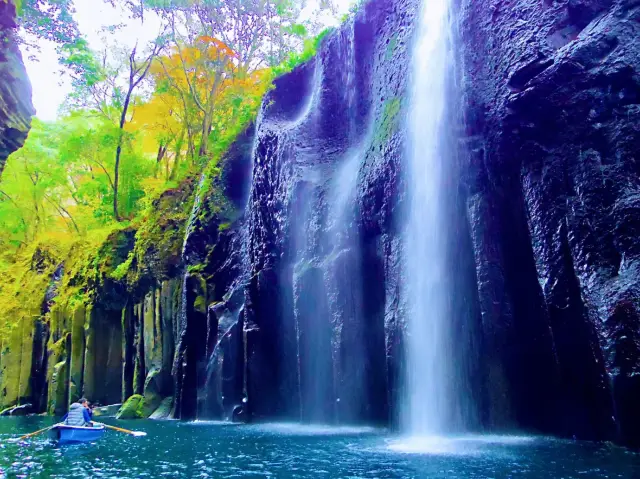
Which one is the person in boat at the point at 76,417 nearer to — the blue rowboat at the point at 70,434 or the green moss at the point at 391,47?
the blue rowboat at the point at 70,434

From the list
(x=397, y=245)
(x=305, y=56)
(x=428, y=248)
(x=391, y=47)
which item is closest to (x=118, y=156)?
(x=305, y=56)

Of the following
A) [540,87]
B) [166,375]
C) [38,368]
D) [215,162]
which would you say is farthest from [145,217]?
[540,87]

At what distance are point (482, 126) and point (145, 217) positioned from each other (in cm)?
1888

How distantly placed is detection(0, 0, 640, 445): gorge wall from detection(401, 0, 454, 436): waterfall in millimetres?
327

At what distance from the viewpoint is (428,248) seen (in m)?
12.5

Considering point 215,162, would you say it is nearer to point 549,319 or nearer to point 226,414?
point 226,414

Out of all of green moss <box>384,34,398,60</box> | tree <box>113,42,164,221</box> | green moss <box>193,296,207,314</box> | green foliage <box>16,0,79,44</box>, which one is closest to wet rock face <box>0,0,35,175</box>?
green foliage <box>16,0,79,44</box>

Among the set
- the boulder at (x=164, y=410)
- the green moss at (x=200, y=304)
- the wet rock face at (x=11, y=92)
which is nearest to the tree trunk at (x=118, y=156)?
the green moss at (x=200, y=304)

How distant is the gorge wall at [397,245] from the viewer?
9.62 metres

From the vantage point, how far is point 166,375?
22.2 metres

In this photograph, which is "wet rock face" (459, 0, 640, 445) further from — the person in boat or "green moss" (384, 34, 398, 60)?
the person in boat

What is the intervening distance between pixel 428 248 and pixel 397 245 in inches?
36.6

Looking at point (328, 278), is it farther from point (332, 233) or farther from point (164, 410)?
point (164, 410)

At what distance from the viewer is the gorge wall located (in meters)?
9.62
